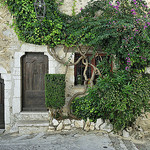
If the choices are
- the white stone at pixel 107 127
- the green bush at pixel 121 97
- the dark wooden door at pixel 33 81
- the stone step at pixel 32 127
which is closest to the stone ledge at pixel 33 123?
the stone step at pixel 32 127

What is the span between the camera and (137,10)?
157 inches

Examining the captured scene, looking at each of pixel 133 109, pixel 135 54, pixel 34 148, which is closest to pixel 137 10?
pixel 135 54

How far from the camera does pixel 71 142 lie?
3.30 m

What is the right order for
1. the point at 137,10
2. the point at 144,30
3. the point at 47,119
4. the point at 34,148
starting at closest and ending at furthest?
the point at 34,148
the point at 144,30
the point at 137,10
the point at 47,119

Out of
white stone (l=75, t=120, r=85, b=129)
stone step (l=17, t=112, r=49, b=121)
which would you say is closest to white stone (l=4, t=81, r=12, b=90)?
stone step (l=17, t=112, r=49, b=121)

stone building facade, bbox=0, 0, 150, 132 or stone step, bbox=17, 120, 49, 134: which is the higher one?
stone building facade, bbox=0, 0, 150, 132

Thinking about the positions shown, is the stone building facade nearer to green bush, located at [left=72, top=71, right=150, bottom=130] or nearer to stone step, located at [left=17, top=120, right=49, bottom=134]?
stone step, located at [left=17, top=120, right=49, bottom=134]

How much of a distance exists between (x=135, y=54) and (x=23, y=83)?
134 inches

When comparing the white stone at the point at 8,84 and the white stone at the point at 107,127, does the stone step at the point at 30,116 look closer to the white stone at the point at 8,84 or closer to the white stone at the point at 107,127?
the white stone at the point at 8,84

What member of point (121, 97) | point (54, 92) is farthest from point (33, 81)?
point (121, 97)

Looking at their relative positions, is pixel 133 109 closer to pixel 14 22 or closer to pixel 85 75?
pixel 85 75

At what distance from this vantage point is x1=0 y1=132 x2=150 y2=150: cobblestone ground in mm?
3080

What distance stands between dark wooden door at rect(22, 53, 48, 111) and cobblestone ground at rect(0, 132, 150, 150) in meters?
1.00

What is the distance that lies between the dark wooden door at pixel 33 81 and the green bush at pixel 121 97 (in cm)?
165
